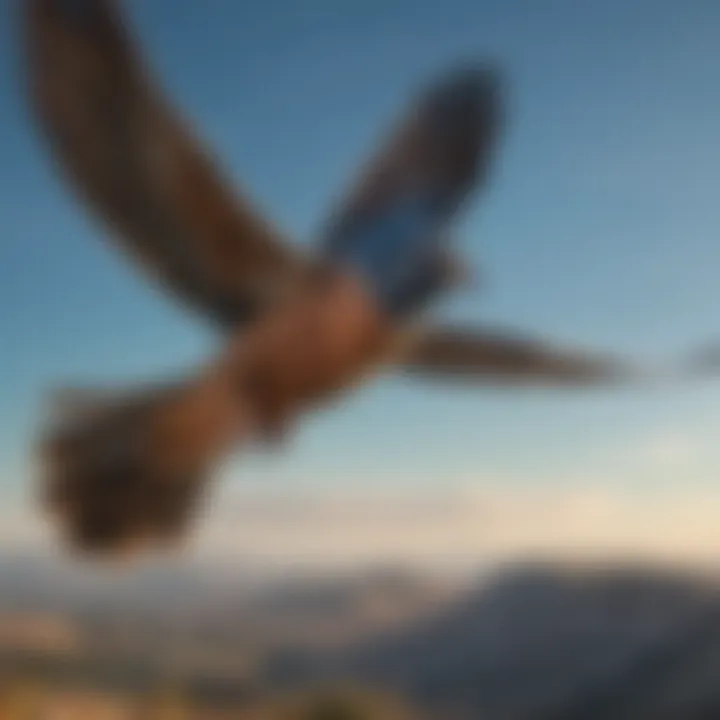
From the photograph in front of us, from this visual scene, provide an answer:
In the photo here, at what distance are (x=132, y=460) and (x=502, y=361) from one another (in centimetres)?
32

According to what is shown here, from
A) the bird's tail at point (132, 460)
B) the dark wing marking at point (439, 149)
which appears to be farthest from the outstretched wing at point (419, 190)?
the bird's tail at point (132, 460)

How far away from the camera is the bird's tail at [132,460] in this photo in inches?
43.4

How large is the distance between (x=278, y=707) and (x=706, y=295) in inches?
19.8

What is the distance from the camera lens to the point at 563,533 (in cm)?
119

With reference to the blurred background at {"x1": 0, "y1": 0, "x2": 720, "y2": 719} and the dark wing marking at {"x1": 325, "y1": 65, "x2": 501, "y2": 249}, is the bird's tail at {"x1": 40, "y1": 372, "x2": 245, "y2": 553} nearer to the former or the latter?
the blurred background at {"x1": 0, "y1": 0, "x2": 720, "y2": 719}

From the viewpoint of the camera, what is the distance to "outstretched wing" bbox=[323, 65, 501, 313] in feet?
3.77

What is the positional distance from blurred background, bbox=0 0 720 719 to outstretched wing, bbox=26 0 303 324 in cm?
2

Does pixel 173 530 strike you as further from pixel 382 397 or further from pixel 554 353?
pixel 554 353

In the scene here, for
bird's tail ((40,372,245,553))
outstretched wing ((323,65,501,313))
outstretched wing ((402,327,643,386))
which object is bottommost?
bird's tail ((40,372,245,553))

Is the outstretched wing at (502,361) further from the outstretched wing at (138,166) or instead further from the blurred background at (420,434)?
the outstretched wing at (138,166)

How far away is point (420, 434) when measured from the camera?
119 centimetres

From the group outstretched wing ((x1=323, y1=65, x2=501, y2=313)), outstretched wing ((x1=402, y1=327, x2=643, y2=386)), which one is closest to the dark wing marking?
outstretched wing ((x1=323, y1=65, x2=501, y2=313))

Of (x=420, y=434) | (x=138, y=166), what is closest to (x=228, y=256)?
(x=138, y=166)

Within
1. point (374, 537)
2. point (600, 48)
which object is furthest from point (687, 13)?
point (374, 537)
